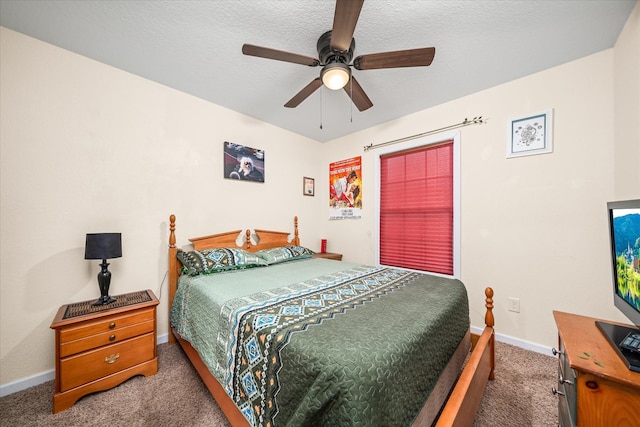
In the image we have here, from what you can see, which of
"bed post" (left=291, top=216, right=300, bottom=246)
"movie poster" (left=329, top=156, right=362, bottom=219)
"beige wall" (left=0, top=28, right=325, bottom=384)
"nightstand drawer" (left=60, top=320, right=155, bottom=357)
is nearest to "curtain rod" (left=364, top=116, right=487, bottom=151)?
"movie poster" (left=329, top=156, right=362, bottom=219)

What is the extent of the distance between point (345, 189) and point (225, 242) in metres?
1.94

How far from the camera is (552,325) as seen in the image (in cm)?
206

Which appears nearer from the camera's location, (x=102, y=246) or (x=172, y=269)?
(x=102, y=246)

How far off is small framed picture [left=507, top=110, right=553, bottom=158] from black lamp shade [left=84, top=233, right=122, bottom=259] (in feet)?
11.7

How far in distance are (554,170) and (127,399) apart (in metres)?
3.81

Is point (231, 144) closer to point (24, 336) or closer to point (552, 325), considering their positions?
point (24, 336)

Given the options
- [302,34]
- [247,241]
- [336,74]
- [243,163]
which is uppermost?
[302,34]

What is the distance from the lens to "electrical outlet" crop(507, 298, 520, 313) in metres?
2.24

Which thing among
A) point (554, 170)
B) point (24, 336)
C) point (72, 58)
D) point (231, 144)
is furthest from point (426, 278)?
point (72, 58)

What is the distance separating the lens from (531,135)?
218 cm

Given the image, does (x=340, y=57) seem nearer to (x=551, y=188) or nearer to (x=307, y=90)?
(x=307, y=90)

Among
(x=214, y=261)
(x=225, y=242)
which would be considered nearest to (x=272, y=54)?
(x=214, y=261)

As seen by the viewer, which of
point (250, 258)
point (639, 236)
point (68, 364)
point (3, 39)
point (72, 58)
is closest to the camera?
point (639, 236)

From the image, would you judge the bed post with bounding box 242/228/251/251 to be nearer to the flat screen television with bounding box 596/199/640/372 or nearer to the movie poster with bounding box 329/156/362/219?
the movie poster with bounding box 329/156/362/219
